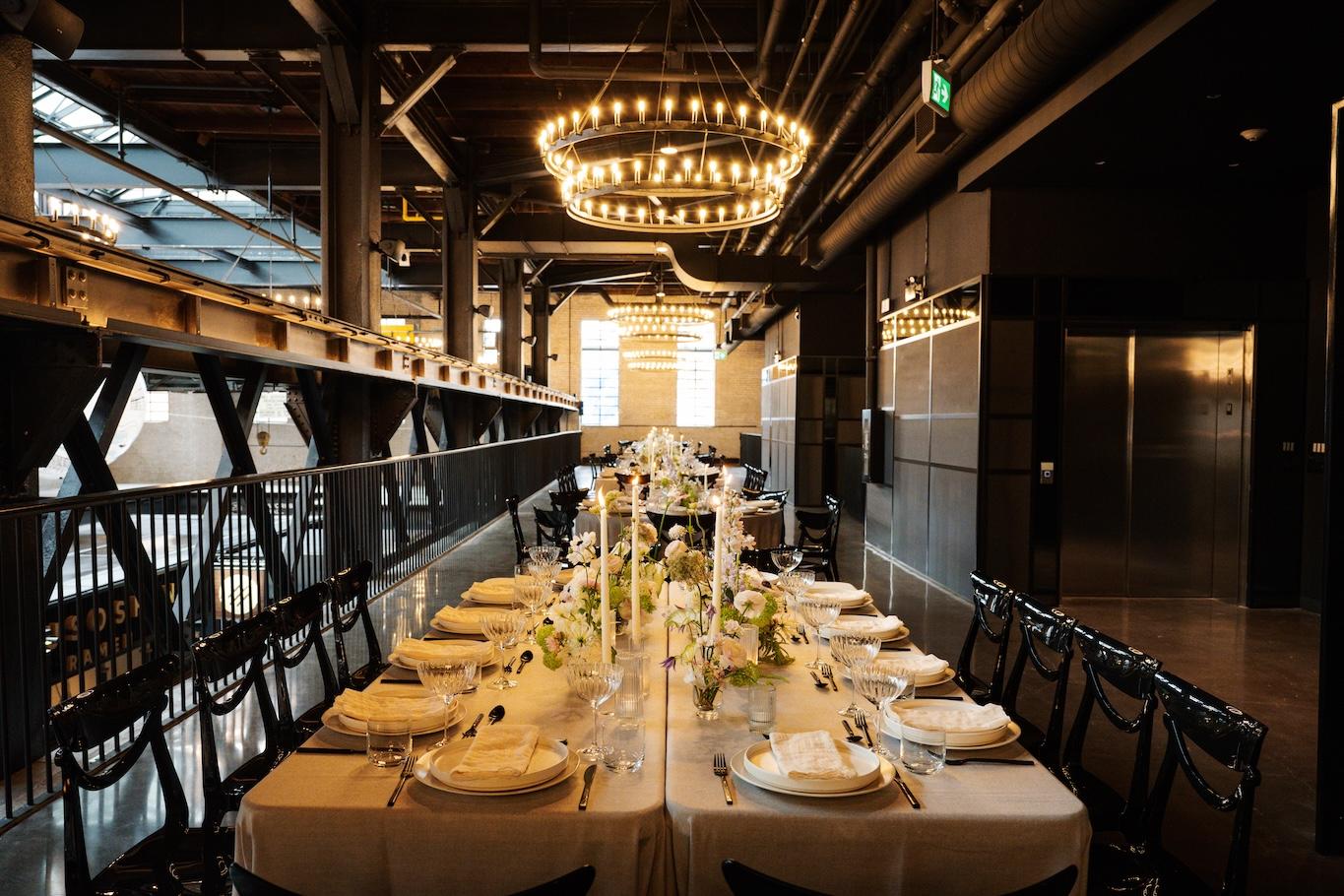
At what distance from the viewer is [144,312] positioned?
4383 mm

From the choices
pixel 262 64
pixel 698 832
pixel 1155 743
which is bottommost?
pixel 1155 743

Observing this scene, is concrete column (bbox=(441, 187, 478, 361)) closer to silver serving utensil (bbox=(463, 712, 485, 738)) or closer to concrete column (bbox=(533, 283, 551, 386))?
concrete column (bbox=(533, 283, 551, 386))

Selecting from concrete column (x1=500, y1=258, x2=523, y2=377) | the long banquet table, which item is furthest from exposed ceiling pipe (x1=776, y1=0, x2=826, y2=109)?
concrete column (x1=500, y1=258, x2=523, y2=377)

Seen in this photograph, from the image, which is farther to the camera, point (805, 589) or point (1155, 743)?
point (1155, 743)

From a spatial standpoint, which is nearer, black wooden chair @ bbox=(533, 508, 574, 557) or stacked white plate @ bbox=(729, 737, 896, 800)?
stacked white plate @ bbox=(729, 737, 896, 800)

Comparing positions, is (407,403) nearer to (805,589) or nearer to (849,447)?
(805,589)

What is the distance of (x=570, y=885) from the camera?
4.96ft

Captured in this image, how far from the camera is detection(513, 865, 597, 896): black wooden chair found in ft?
4.85

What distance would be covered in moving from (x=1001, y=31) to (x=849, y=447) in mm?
11572

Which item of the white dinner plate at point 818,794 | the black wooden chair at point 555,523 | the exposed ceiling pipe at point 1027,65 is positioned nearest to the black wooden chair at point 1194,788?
the white dinner plate at point 818,794

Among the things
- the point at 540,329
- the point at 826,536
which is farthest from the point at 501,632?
the point at 540,329

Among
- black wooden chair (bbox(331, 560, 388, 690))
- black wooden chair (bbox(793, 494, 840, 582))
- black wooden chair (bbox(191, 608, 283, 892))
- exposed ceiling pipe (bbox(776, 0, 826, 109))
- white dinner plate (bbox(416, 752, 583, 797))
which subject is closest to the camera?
white dinner plate (bbox(416, 752, 583, 797))

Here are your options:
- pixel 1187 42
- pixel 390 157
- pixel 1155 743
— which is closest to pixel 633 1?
pixel 1187 42

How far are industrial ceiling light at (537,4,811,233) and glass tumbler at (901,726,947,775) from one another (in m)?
3.48
